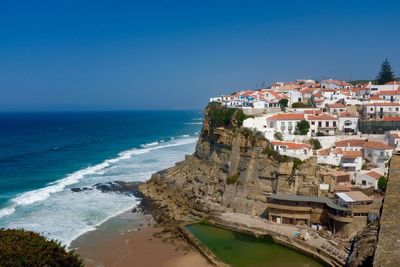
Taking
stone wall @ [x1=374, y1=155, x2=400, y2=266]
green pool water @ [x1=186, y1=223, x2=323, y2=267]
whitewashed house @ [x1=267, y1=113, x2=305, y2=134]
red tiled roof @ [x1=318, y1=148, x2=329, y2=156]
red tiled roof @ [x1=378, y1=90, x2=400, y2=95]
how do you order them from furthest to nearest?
red tiled roof @ [x1=378, y1=90, x2=400, y2=95]
whitewashed house @ [x1=267, y1=113, x2=305, y2=134]
red tiled roof @ [x1=318, y1=148, x2=329, y2=156]
green pool water @ [x1=186, y1=223, x2=323, y2=267]
stone wall @ [x1=374, y1=155, x2=400, y2=266]

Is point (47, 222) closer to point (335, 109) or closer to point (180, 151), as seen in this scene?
point (335, 109)

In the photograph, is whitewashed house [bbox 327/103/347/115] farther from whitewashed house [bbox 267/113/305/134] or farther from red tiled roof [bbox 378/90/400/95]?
whitewashed house [bbox 267/113/305/134]

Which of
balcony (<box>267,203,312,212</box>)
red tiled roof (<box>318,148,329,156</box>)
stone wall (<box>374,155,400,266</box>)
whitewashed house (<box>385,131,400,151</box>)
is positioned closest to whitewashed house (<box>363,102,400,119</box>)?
whitewashed house (<box>385,131,400,151</box>)

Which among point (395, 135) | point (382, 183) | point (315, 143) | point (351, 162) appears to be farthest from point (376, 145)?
point (315, 143)

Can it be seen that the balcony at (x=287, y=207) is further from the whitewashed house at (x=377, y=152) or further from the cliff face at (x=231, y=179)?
the whitewashed house at (x=377, y=152)

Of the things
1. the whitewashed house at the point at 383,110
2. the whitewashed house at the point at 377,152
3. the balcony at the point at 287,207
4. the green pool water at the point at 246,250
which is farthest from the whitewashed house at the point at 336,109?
the green pool water at the point at 246,250

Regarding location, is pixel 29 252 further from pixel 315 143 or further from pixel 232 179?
pixel 315 143
